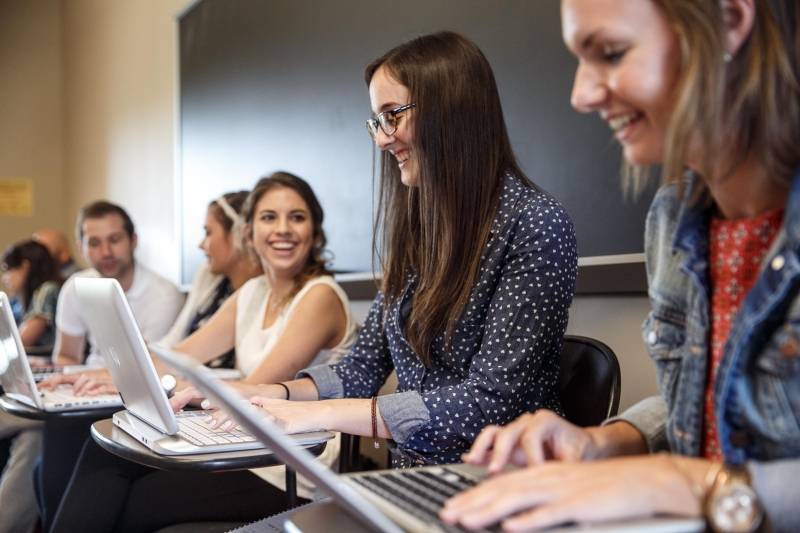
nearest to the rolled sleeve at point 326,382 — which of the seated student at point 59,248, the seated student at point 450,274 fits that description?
the seated student at point 450,274

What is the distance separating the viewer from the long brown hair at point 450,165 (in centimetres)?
137

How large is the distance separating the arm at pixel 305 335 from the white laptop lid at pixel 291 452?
3.86 ft

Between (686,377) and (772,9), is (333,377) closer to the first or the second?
(686,377)

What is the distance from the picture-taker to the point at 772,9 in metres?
0.75

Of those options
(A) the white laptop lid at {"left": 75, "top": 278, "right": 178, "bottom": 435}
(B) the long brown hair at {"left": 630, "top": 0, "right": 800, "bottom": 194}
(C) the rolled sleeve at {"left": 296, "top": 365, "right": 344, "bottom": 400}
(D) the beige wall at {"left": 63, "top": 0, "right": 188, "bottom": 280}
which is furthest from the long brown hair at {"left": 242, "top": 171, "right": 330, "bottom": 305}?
(D) the beige wall at {"left": 63, "top": 0, "right": 188, "bottom": 280}

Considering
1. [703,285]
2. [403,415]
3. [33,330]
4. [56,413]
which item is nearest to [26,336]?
[33,330]

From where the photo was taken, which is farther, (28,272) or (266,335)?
(28,272)

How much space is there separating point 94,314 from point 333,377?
1.44ft

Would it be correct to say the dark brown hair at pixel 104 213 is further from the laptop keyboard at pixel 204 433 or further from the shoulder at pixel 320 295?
the laptop keyboard at pixel 204 433

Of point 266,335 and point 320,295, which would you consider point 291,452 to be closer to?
point 320,295

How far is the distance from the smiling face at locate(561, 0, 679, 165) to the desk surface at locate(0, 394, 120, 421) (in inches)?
54.2

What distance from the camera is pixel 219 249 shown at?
9.46 ft

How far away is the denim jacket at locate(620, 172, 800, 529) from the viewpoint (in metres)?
0.69

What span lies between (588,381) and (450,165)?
0.41m
